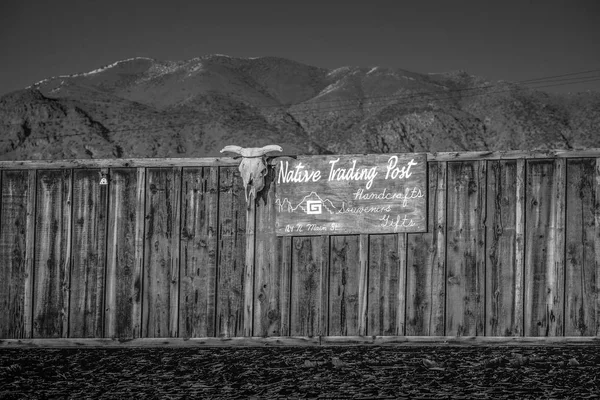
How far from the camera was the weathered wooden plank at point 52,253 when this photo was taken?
10.3 metres

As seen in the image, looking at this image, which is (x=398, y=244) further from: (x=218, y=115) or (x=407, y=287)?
(x=218, y=115)

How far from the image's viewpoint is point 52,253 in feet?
34.0

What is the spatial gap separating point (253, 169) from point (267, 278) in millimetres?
1449

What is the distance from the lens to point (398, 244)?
388 inches

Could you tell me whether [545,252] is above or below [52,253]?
above

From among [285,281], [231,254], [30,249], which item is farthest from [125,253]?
[285,281]

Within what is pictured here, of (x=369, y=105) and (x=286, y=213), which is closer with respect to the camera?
(x=286, y=213)

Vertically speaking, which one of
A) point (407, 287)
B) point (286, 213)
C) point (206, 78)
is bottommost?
point (407, 287)

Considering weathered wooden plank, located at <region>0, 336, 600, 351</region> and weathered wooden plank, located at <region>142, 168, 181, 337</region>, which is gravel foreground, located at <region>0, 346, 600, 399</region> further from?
weathered wooden plank, located at <region>142, 168, 181, 337</region>

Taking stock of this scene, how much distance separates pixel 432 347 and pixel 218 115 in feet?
264

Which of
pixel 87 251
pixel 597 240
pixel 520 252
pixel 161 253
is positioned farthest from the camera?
pixel 87 251

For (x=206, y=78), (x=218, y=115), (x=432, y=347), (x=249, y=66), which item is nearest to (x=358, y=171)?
(x=432, y=347)

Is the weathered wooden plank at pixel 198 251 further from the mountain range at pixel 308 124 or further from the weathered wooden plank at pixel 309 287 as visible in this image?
the mountain range at pixel 308 124

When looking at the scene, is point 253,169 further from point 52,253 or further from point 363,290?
point 52,253
